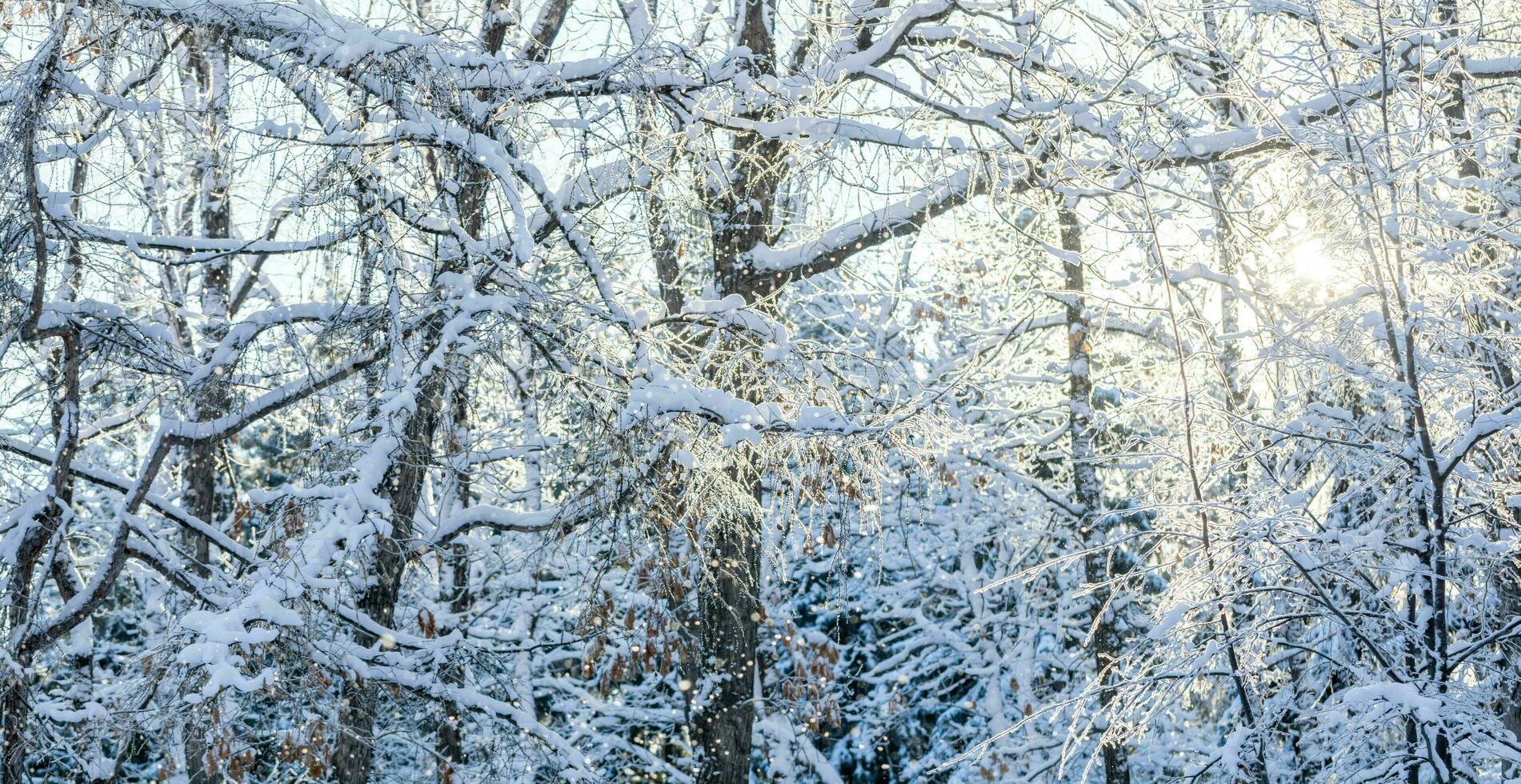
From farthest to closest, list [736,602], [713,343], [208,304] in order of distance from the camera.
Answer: [208,304]
[736,602]
[713,343]

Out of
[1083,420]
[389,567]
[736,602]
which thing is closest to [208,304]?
[389,567]

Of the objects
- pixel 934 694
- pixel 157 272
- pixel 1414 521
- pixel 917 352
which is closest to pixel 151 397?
pixel 157 272

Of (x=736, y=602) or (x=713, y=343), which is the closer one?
(x=713, y=343)

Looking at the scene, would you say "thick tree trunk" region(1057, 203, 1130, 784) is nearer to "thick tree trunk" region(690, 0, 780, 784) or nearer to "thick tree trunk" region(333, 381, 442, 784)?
"thick tree trunk" region(690, 0, 780, 784)

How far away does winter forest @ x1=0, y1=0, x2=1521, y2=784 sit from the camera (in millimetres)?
3699

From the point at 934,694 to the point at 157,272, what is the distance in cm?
926

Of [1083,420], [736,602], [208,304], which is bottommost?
[736,602]

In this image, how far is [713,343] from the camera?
5832 millimetres

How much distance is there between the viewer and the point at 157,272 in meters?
9.71

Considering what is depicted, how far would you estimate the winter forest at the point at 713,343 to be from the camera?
370 centimetres

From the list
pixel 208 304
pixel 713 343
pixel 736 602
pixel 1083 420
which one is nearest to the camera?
pixel 713 343

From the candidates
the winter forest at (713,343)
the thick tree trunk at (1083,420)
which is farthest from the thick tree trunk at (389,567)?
the thick tree trunk at (1083,420)

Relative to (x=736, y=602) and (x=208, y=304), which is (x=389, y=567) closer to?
(x=736, y=602)

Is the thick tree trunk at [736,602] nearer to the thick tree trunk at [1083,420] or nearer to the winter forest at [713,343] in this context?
the winter forest at [713,343]
